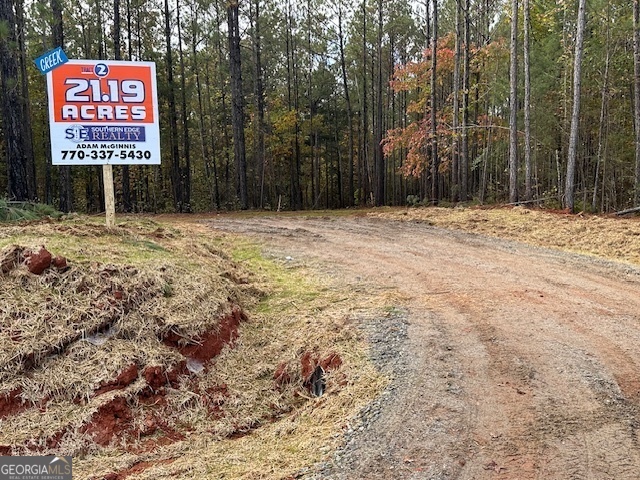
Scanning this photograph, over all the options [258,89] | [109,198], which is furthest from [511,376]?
[258,89]

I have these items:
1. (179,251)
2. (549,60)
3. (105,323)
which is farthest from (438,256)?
(549,60)

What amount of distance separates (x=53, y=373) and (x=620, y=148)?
79.6 ft

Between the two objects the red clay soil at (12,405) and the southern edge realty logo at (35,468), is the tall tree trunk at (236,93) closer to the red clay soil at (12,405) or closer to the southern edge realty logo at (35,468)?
the red clay soil at (12,405)

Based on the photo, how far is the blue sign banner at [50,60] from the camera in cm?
710

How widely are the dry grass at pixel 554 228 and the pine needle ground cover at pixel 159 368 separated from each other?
5642 millimetres

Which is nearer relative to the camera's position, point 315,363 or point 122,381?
point 122,381

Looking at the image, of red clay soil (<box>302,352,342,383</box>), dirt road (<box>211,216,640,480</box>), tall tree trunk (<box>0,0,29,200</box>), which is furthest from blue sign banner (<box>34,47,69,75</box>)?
red clay soil (<box>302,352,342,383</box>)

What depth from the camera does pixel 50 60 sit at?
282 inches

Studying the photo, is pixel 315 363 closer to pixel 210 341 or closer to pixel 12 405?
pixel 210 341

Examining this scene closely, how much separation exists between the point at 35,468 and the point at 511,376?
346cm

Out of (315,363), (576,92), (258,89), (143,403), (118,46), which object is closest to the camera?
(143,403)

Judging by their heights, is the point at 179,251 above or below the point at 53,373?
above

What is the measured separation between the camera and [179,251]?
7445mm

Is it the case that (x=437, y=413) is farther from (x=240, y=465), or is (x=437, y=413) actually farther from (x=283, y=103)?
(x=283, y=103)
